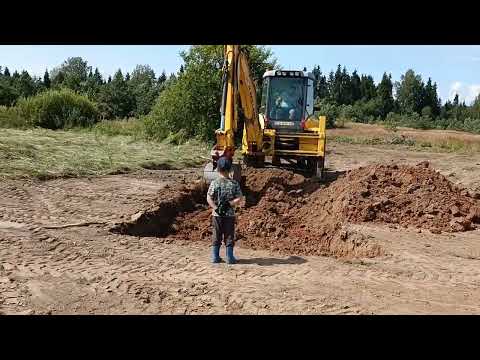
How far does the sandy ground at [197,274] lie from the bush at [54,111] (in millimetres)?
22919

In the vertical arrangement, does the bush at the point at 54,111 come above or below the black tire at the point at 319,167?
above

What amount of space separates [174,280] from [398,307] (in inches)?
98.9

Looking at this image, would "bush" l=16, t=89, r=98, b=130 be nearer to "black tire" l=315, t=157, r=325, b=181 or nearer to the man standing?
"black tire" l=315, t=157, r=325, b=181

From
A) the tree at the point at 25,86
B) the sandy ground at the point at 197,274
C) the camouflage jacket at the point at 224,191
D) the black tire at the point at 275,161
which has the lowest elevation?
the sandy ground at the point at 197,274

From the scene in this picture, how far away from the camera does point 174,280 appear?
20.4 ft

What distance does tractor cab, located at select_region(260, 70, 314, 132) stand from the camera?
1507cm

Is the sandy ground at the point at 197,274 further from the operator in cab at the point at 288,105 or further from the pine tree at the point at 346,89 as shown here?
the pine tree at the point at 346,89

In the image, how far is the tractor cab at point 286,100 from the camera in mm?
15070

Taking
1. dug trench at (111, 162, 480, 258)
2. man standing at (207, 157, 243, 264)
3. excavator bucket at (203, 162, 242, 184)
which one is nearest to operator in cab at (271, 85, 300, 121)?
dug trench at (111, 162, 480, 258)

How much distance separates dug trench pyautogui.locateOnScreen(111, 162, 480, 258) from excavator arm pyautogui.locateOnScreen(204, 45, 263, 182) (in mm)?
1049

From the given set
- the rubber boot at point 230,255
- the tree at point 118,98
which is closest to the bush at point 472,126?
the tree at point 118,98

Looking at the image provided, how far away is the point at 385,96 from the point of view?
73188 mm
